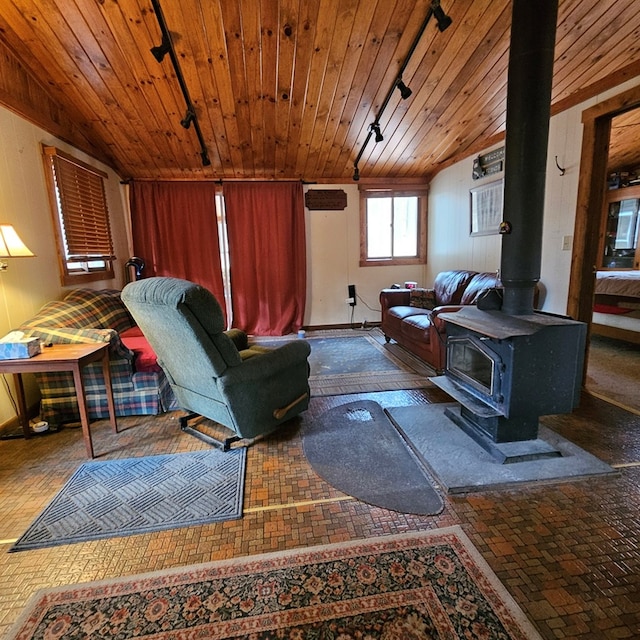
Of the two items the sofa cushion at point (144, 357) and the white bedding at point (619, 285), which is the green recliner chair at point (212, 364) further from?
the white bedding at point (619, 285)

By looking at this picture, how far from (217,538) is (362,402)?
1556mm

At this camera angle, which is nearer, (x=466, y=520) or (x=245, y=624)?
(x=245, y=624)

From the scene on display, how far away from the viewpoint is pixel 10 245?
213cm

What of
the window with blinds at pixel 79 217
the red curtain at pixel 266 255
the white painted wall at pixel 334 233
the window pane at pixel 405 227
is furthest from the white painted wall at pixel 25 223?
the window pane at pixel 405 227

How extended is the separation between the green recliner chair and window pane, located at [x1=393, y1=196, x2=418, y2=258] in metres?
3.71

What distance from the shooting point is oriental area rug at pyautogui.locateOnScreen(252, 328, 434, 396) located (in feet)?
10.3

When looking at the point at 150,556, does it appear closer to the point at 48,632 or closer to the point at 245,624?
the point at 48,632

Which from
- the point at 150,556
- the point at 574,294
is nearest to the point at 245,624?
the point at 150,556

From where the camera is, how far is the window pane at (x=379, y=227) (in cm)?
539

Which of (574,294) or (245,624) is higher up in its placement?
(574,294)

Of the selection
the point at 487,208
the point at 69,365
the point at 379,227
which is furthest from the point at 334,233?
the point at 69,365

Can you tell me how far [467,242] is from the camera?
4422 mm

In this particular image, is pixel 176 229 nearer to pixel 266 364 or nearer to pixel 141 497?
pixel 266 364

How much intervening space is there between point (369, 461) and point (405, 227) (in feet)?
14.2
